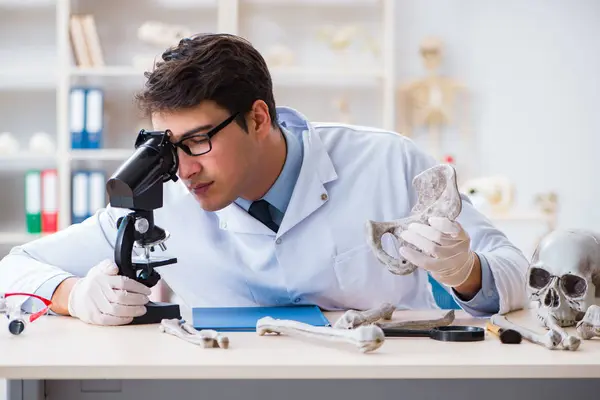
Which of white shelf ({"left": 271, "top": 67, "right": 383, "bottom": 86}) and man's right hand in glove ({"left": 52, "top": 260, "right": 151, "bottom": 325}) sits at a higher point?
white shelf ({"left": 271, "top": 67, "right": 383, "bottom": 86})

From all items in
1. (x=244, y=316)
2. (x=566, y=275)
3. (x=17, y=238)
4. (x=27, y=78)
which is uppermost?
(x=27, y=78)

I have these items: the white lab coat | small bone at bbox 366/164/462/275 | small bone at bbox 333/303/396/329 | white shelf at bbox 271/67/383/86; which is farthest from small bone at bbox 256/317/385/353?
white shelf at bbox 271/67/383/86

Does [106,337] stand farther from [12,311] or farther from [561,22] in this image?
[561,22]

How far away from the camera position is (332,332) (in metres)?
1.26

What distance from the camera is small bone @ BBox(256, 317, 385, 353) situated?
121cm

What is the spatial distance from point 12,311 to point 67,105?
9.42 feet

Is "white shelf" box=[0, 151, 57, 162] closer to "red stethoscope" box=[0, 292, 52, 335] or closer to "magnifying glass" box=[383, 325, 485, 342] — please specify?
"red stethoscope" box=[0, 292, 52, 335]

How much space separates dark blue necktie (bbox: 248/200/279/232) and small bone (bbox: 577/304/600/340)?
773mm

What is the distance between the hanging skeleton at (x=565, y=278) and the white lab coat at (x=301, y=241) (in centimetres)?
31

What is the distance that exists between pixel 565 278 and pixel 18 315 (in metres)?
0.94

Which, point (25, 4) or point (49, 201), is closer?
point (49, 201)

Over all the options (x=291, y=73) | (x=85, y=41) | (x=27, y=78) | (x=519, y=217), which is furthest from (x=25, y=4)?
(x=519, y=217)

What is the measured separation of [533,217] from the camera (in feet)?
13.5

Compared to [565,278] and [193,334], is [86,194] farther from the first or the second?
[565,278]
